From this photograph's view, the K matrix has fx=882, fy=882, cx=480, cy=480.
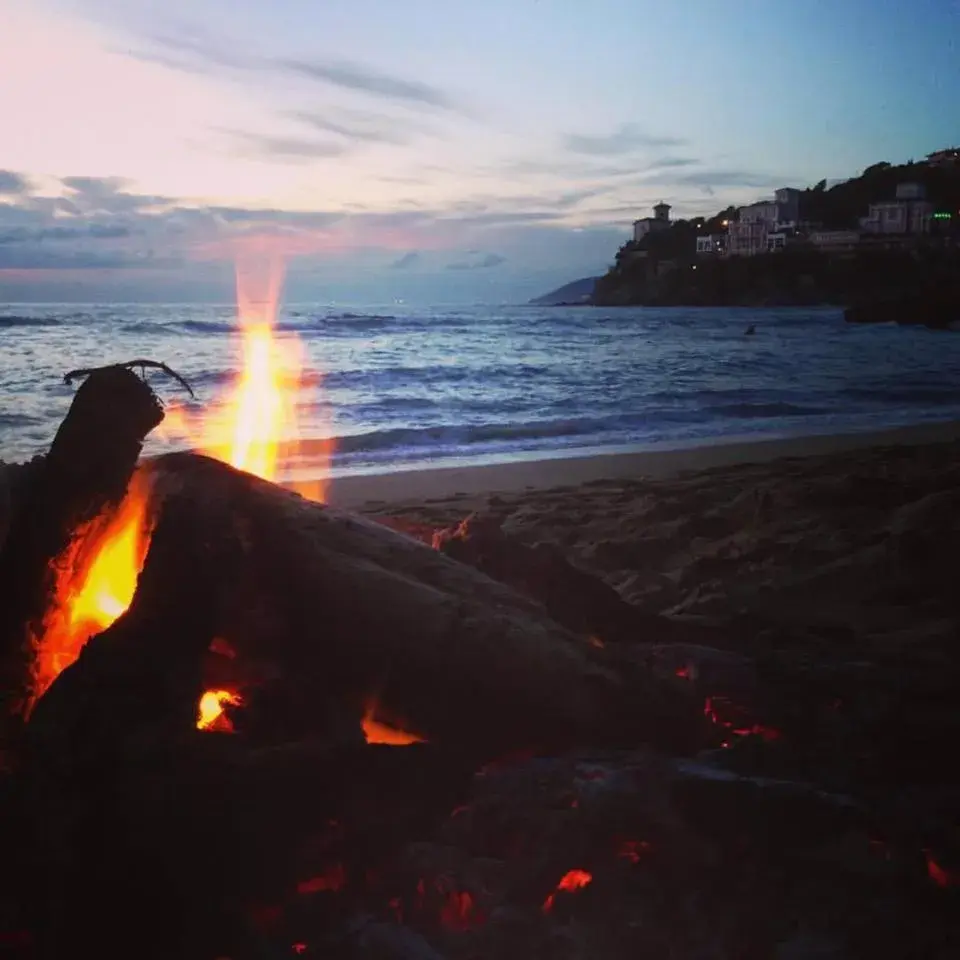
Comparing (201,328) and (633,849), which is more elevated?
(201,328)

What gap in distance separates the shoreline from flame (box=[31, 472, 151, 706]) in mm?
5712

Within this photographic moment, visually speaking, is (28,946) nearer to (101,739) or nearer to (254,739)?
(101,739)

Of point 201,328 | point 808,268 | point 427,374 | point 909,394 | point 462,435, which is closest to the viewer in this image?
point 462,435

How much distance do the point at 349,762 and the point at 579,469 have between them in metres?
8.65

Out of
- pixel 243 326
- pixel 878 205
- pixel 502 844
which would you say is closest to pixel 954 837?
pixel 502 844

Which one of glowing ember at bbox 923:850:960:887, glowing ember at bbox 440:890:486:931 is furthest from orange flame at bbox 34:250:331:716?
glowing ember at bbox 923:850:960:887

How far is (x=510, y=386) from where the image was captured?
67.2 ft

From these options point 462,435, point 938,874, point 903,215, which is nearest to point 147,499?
point 938,874

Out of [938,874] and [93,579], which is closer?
[938,874]

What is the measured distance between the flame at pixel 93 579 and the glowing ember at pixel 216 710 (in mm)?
391

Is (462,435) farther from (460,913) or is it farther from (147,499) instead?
(460,913)

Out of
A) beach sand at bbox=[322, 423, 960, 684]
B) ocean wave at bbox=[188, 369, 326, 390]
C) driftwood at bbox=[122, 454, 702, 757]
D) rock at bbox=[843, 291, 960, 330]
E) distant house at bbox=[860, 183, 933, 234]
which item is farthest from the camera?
distant house at bbox=[860, 183, 933, 234]

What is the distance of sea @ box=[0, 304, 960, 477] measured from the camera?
1358 centimetres

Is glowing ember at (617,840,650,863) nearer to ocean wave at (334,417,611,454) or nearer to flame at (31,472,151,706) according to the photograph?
flame at (31,472,151,706)
